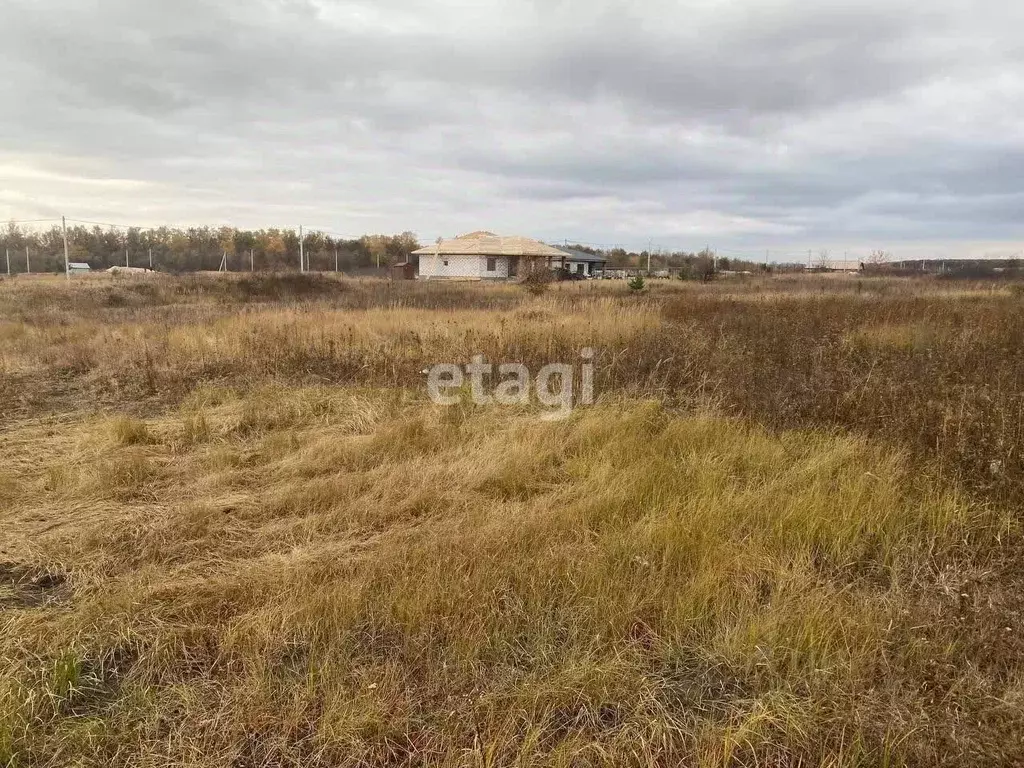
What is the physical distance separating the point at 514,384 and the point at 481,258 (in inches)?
1566

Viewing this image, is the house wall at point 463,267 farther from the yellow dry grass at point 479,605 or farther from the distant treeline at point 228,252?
the yellow dry grass at point 479,605

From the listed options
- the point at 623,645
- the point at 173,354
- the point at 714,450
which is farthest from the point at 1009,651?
the point at 173,354

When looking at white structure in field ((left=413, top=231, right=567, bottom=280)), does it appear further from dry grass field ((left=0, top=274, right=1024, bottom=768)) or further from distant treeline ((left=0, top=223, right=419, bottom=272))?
dry grass field ((left=0, top=274, right=1024, bottom=768))

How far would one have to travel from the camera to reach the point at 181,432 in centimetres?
548

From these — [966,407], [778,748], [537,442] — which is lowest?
[778,748]

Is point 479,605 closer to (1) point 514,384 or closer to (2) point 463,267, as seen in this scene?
(1) point 514,384

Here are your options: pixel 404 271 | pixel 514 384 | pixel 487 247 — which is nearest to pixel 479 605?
pixel 514 384

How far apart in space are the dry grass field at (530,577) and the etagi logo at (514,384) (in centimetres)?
28

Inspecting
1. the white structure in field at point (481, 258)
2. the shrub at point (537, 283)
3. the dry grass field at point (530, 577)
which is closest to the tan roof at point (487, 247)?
the white structure in field at point (481, 258)

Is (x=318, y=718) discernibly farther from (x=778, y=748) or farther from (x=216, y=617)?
(x=778, y=748)

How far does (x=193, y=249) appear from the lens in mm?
54875

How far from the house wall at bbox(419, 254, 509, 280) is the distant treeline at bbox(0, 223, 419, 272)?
8.23 m

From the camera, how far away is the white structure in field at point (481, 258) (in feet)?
150

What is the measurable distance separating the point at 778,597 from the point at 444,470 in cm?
241
